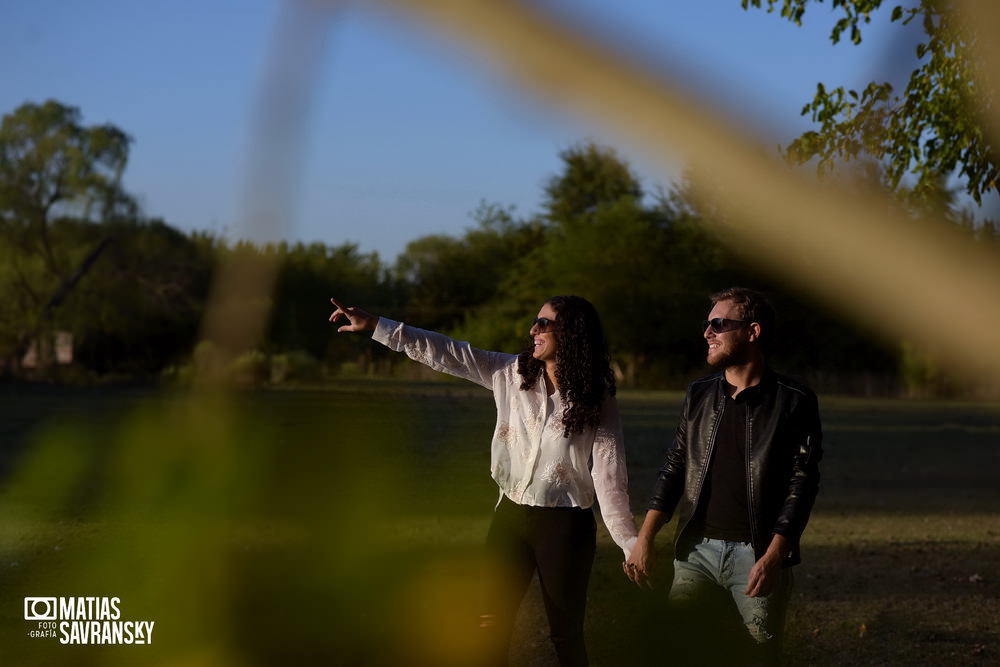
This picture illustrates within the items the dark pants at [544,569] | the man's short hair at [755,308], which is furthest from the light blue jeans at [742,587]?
the man's short hair at [755,308]

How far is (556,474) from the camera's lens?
4.15 m

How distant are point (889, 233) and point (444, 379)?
2061 inches

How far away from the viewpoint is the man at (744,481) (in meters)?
3.58

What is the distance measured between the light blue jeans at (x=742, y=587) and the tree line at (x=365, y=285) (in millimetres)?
24268

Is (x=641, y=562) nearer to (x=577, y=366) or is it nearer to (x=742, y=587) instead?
(x=742, y=587)

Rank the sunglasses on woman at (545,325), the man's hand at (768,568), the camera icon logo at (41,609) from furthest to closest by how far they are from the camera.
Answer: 1. the camera icon logo at (41,609)
2. the sunglasses on woman at (545,325)
3. the man's hand at (768,568)

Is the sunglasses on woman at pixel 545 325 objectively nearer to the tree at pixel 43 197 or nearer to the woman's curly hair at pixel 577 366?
the woman's curly hair at pixel 577 366

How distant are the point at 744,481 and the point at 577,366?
79 centimetres

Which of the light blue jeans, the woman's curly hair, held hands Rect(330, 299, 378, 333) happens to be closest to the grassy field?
the light blue jeans

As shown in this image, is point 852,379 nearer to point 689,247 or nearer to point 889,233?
point 689,247

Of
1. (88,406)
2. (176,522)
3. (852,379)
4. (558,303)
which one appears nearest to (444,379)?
(852,379)

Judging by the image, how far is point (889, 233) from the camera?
239 centimetres

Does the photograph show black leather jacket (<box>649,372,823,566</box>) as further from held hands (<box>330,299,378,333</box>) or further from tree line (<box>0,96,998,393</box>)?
tree line (<box>0,96,998,393</box>)

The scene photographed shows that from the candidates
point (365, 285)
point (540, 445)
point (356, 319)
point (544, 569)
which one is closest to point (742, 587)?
point (544, 569)
